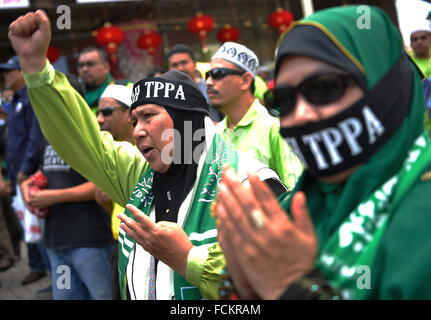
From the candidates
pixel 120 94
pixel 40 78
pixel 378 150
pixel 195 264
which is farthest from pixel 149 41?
pixel 378 150

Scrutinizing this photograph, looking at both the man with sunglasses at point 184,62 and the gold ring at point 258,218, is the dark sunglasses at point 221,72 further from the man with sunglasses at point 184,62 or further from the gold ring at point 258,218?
the gold ring at point 258,218

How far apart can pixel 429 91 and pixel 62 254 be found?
2792mm

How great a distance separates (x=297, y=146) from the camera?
5.09 feet

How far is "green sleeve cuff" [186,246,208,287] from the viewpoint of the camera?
2.23 meters

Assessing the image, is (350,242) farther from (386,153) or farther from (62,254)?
(62,254)

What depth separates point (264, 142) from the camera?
4242mm

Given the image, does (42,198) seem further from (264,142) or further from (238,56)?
(238,56)

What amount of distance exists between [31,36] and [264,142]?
223 centimetres

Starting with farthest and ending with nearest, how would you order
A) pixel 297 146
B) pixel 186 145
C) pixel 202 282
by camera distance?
1. pixel 186 145
2. pixel 202 282
3. pixel 297 146

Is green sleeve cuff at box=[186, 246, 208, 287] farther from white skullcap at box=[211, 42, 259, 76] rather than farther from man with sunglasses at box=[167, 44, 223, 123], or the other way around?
man with sunglasses at box=[167, 44, 223, 123]

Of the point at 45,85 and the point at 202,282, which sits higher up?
the point at 45,85

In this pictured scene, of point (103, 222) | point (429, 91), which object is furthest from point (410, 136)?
point (103, 222)

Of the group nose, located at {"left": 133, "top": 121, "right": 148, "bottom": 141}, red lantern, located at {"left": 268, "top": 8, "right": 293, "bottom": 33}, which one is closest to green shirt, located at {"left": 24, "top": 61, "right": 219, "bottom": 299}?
nose, located at {"left": 133, "top": 121, "right": 148, "bottom": 141}

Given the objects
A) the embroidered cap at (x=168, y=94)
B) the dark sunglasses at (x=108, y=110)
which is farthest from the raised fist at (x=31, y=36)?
the dark sunglasses at (x=108, y=110)
